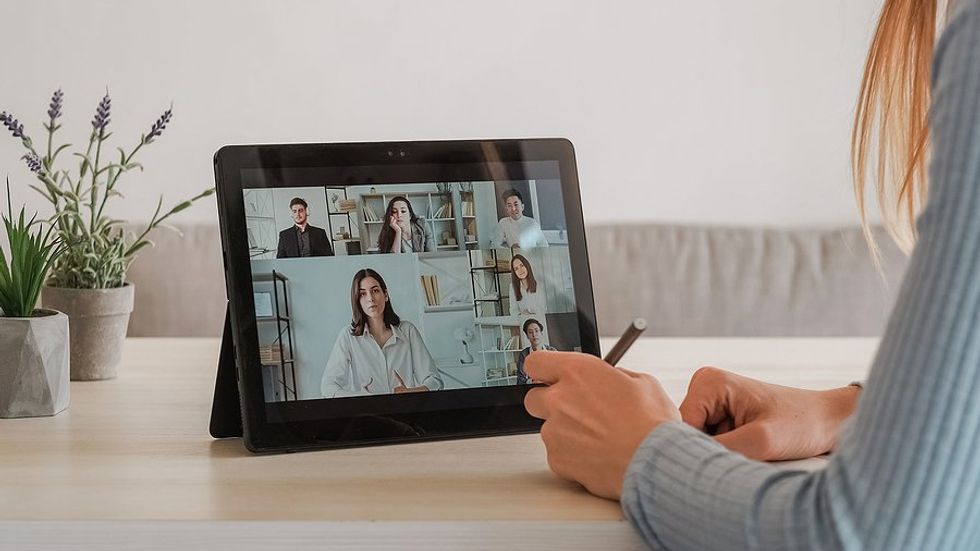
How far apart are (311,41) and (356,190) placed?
6.38ft

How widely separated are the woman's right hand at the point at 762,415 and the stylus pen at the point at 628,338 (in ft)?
0.19

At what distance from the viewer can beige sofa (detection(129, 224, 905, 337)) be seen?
2279 mm

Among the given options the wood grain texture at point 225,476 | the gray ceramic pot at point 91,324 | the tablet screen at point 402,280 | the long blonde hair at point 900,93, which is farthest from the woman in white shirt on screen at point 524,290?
the gray ceramic pot at point 91,324

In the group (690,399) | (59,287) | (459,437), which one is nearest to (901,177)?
(690,399)

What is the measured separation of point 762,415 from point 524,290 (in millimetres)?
209

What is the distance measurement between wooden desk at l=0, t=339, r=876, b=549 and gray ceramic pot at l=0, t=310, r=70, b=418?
0.06 feet

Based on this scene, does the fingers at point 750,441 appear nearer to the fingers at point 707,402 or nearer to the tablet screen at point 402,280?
the fingers at point 707,402

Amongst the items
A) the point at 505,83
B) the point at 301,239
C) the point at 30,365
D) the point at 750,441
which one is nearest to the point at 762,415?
the point at 750,441

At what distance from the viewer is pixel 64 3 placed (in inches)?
103

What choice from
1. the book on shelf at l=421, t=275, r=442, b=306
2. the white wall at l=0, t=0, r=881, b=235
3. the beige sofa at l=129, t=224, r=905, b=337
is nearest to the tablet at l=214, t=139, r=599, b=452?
the book on shelf at l=421, t=275, r=442, b=306

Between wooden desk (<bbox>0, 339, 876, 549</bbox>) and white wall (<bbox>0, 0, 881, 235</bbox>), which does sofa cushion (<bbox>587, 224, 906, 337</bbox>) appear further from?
wooden desk (<bbox>0, 339, 876, 549</bbox>)

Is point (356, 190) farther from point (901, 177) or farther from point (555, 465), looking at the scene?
point (901, 177)

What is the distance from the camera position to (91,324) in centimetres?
97

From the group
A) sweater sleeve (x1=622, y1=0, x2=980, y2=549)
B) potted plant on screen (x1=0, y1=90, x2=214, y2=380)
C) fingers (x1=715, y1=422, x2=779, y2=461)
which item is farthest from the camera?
potted plant on screen (x1=0, y1=90, x2=214, y2=380)
